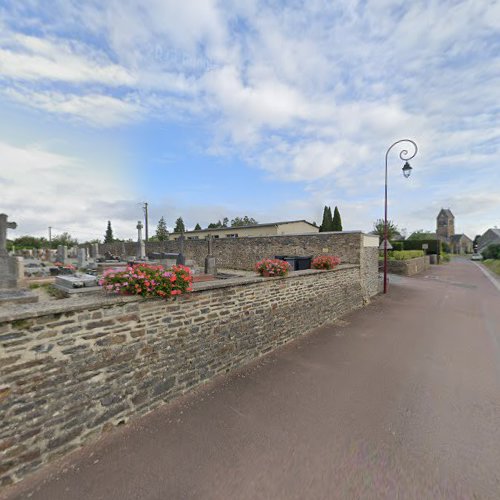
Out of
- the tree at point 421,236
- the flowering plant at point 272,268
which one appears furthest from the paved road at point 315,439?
the tree at point 421,236

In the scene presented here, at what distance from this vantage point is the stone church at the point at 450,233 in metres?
90.6

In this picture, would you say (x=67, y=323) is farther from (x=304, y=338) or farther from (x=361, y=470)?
(x=304, y=338)

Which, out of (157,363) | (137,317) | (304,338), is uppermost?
(137,317)

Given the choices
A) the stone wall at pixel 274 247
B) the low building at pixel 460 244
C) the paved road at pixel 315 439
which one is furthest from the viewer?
the low building at pixel 460 244

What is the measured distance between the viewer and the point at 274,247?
51.0ft

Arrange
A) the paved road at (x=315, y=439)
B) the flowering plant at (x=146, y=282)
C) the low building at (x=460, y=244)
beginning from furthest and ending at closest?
the low building at (x=460, y=244), the flowering plant at (x=146, y=282), the paved road at (x=315, y=439)

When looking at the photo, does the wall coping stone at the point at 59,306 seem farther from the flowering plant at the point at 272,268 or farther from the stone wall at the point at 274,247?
the stone wall at the point at 274,247

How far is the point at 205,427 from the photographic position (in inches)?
135

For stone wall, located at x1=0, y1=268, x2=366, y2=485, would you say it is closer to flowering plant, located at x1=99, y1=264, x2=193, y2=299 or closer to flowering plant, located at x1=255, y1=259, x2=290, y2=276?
flowering plant, located at x1=99, y1=264, x2=193, y2=299

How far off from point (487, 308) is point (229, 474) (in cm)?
1233

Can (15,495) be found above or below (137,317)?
below

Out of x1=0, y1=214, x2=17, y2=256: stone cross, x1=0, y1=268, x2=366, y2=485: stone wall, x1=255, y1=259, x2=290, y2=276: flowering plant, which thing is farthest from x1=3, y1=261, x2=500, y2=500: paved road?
x1=0, y1=214, x2=17, y2=256: stone cross

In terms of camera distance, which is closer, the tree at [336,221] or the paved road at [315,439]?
the paved road at [315,439]

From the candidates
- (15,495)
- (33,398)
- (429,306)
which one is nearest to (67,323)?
(33,398)
